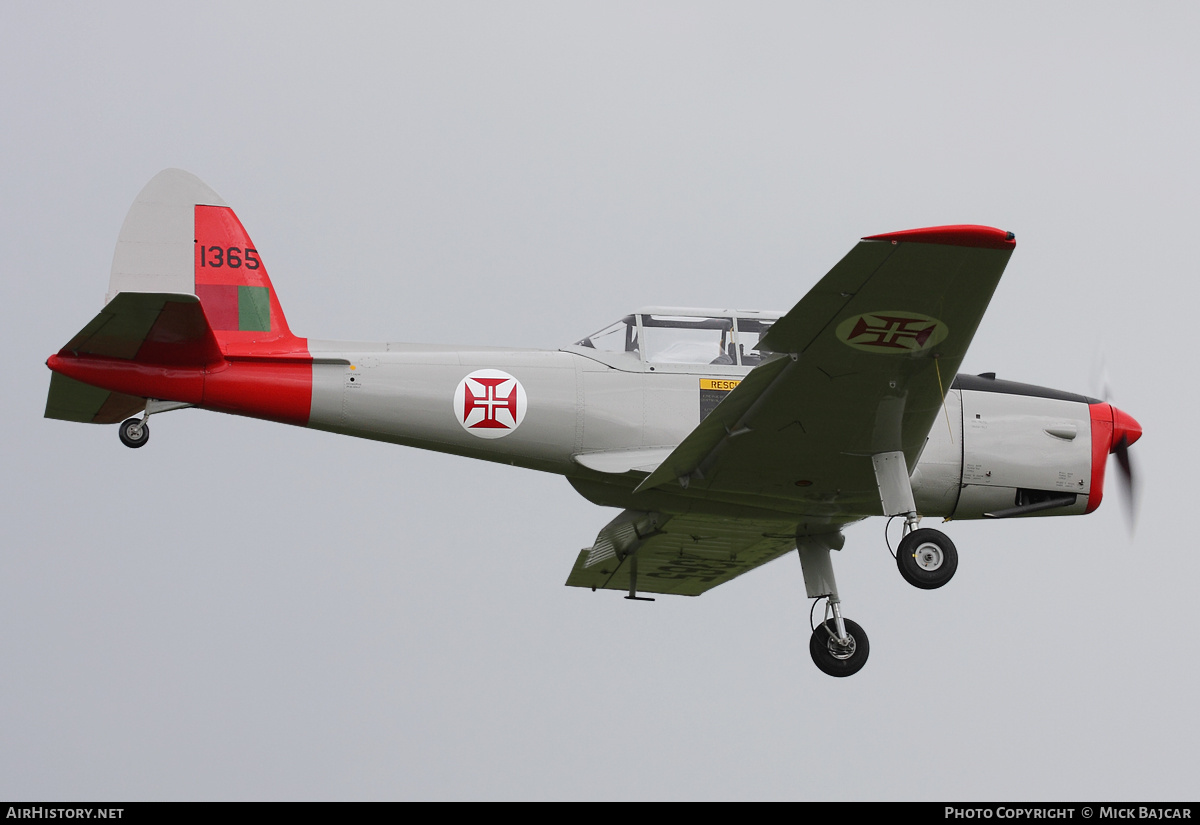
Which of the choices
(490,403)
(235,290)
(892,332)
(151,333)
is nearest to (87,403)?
(151,333)

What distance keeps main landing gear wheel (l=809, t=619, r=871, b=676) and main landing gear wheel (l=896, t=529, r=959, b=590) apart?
1.98 metres

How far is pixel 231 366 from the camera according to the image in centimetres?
1057

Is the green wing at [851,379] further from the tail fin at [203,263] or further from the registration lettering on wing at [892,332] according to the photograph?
the tail fin at [203,263]

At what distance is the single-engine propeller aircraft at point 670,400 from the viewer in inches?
388

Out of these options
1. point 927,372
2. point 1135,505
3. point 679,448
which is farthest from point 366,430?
point 1135,505

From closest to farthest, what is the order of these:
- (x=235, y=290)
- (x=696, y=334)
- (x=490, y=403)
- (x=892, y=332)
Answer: (x=892, y=332)
(x=490, y=403)
(x=235, y=290)
(x=696, y=334)

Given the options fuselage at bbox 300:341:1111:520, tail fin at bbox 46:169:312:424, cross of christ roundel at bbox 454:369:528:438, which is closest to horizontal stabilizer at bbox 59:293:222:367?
tail fin at bbox 46:169:312:424

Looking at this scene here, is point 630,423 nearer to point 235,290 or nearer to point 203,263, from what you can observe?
point 235,290

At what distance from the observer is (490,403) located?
11000 millimetres

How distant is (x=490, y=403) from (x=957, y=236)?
13.9ft

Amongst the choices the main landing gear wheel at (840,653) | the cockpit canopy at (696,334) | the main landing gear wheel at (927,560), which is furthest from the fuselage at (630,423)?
the main landing gear wheel at (840,653)

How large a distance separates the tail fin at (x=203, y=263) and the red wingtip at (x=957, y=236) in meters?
5.04

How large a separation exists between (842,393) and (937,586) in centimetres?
183

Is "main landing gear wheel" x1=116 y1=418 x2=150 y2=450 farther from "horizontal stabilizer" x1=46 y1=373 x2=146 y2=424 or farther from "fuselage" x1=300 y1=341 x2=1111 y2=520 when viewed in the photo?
"fuselage" x1=300 y1=341 x2=1111 y2=520
